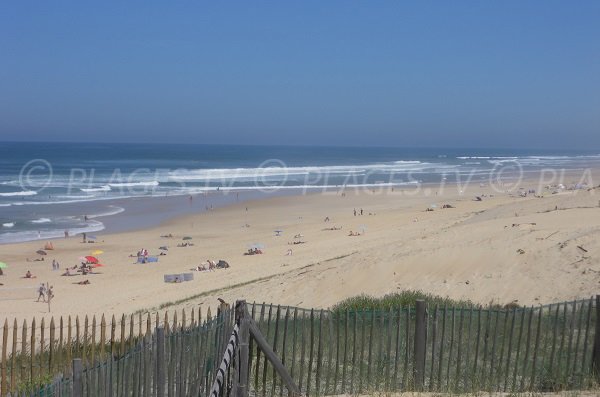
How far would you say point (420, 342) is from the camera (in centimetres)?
841

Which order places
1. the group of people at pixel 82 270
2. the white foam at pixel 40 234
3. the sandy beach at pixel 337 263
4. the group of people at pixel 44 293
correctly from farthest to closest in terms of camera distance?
1. the white foam at pixel 40 234
2. the group of people at pixel 82 270
3. the group of people at pixel 44 293
4. the sandy beach at pixel 337 263

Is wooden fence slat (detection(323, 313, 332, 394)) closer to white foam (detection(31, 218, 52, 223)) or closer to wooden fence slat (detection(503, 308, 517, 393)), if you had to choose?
wooden fence slat (detection(503, 308, 517, 393))

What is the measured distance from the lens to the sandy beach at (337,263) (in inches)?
540

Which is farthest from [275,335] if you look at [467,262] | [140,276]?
[140,276]

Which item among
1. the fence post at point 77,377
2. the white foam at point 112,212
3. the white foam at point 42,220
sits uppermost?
the fence post at point 77,377

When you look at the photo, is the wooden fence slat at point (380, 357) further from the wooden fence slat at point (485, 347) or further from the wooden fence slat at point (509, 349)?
the wooden fence slat at point (509, 349)

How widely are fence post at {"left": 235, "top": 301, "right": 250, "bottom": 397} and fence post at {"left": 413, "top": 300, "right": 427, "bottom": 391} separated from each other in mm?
1911

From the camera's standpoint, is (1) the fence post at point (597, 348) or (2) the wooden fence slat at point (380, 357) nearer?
(2) the wooden fence slat at point (380, 357)

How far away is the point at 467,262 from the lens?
14828 mm

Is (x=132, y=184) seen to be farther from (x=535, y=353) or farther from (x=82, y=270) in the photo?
(x=535, y=353)

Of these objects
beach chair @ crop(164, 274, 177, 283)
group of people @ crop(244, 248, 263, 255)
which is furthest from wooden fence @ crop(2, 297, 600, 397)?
group of people @ crop(244, 248, 263, 255)

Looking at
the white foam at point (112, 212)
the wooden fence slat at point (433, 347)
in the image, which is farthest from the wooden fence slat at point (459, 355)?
the white foam at point (112, 212)

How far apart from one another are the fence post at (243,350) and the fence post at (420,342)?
6.27 feet

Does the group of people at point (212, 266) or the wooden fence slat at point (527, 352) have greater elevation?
the wooden fence slat at point (527, 352)
